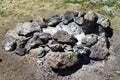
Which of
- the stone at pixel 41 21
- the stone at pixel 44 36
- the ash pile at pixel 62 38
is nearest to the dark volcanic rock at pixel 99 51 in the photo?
the ash pile at pixel 62 38

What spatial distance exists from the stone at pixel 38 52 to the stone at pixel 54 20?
1999mm

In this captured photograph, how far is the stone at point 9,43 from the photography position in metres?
18.4

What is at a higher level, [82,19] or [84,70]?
[82,19]

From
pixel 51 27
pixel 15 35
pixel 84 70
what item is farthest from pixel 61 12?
pixel 84 70

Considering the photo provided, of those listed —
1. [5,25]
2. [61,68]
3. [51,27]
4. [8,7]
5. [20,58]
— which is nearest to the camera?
[61,68]

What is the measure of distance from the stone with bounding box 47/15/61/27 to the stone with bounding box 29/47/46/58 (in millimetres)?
1999

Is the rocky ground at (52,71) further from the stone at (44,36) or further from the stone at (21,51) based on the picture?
the stone at (44,36)

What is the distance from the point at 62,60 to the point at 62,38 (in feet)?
5.43

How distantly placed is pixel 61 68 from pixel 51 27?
3.35 metres

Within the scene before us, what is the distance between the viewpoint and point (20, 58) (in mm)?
17906

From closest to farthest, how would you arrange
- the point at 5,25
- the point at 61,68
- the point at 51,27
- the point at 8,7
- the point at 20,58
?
the point at 61,68 < the point at 20,58 < the point at 51,27 < the point at 5,25 < the point at 8,7

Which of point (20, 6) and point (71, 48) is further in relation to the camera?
point (20, 6)

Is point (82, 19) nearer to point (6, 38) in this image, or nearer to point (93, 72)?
point (93, 72)

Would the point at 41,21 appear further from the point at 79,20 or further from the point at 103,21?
the point at 103,21
